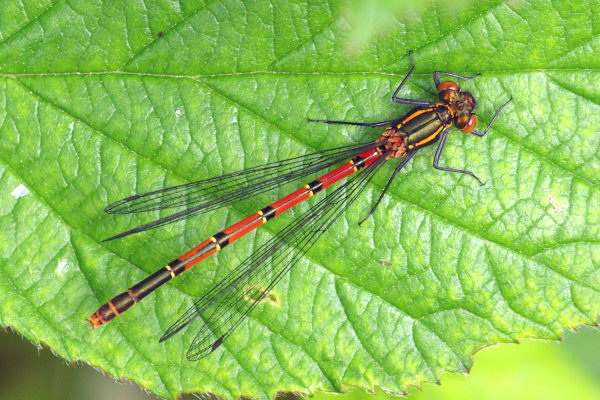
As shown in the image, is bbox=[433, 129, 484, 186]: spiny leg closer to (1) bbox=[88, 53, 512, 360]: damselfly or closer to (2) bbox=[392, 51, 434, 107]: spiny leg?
(1) bbox=[88, 53, 512, 360]: damselfly

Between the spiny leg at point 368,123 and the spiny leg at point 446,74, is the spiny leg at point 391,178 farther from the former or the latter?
the spiny leg at point 446,74

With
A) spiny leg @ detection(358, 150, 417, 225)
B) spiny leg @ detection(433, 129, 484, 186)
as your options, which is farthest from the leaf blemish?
spiny leg @ detection(433, 129, 484, 186)

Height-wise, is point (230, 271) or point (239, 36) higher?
point (239, 36)

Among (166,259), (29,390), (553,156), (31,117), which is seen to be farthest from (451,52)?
(29,390)

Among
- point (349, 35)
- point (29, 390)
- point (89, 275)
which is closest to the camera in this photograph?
point (349, 35)

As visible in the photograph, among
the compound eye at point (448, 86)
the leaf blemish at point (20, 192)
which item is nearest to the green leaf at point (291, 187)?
the leaf blemish at point (20, 192)

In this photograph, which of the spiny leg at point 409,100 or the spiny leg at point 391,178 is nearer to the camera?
the spiny leg at point 409,100

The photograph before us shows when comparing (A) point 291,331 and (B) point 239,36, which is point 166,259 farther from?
(B) point 239,36

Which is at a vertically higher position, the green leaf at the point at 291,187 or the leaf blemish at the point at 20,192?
the green leaf at the point at 291,187
